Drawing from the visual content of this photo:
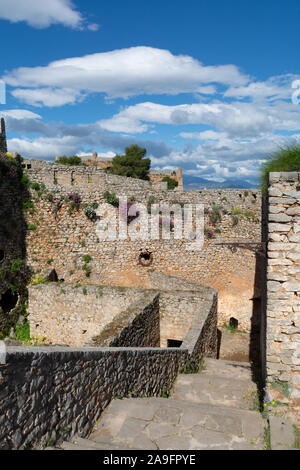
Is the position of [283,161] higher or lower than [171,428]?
higher

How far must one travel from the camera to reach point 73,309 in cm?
1216

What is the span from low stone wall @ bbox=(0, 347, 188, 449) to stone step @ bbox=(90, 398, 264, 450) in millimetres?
261

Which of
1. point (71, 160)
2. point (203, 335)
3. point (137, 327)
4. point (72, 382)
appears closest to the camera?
point (72, 382)

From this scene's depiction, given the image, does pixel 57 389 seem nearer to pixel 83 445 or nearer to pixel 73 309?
pixel 83 445

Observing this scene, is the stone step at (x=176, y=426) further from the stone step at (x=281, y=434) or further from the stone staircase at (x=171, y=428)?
the stone step at (x=281, y=434)

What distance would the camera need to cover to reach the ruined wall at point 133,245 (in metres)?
14.4

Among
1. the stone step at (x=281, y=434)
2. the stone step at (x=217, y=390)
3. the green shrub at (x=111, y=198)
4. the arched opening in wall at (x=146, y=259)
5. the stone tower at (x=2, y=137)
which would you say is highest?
the stone tower at (x=2, y=137)

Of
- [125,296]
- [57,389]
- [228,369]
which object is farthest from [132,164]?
[57,389]

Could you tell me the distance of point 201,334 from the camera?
985 centimetres

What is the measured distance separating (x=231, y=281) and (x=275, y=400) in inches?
391

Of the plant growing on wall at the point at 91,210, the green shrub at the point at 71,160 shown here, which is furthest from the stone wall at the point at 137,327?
the green shrub at the point at 71,160

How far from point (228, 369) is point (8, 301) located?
27.9ft

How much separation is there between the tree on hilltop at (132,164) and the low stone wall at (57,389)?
3287 centimetres
